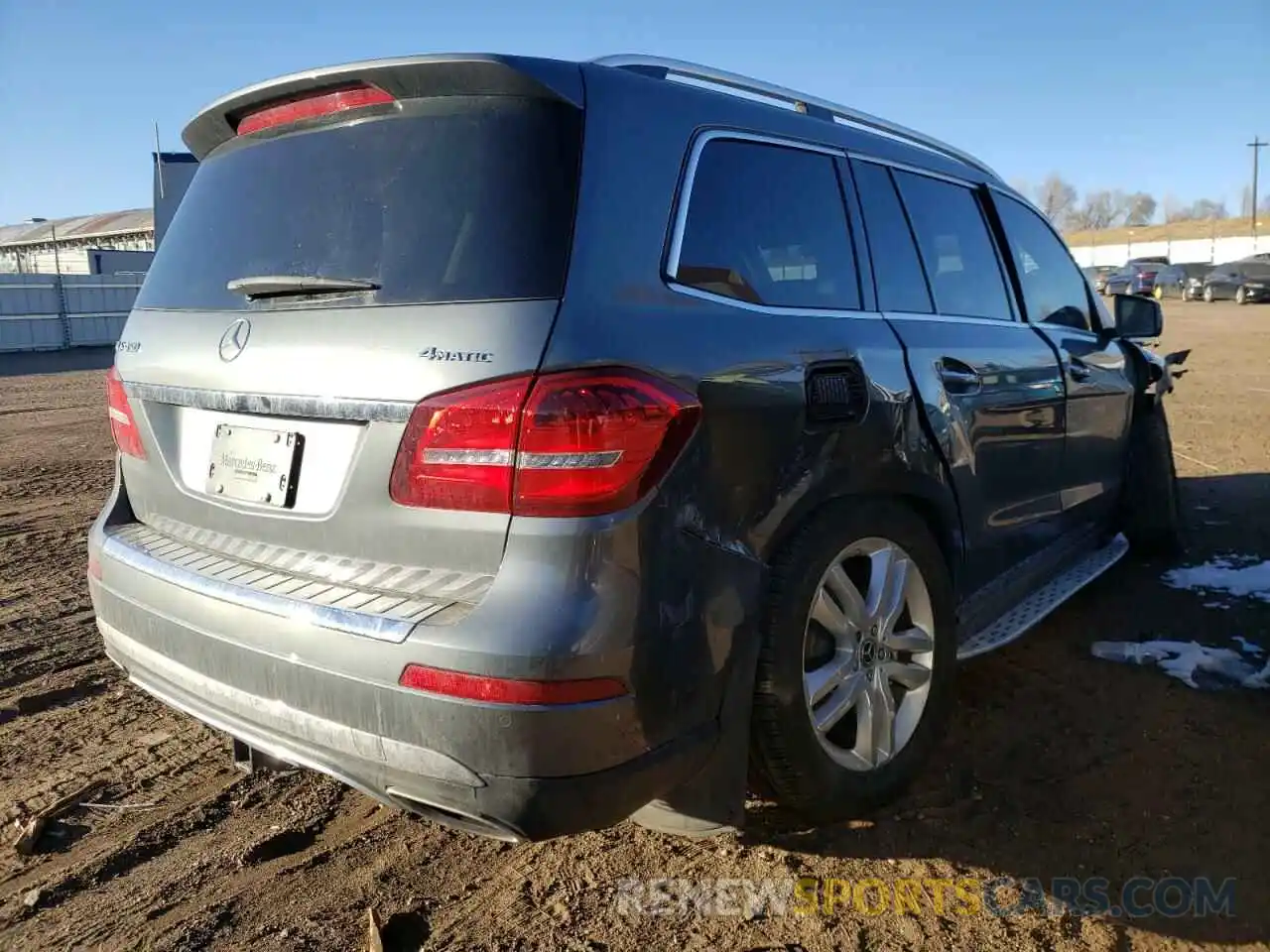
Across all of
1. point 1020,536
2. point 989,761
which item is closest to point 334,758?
point 989,761

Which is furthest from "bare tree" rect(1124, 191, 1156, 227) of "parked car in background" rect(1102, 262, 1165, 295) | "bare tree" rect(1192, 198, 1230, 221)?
"parked car in background" rect(1102, 262, 1165, 295)

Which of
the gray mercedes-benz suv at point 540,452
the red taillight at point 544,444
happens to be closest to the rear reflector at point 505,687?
the gray mercedes-benz suv at point 540,452

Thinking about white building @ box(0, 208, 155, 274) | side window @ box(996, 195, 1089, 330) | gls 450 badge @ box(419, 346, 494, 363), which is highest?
white building @ box(0, 208, 155, 274)

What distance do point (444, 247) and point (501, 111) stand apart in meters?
0.32

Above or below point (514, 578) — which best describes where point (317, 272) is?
above

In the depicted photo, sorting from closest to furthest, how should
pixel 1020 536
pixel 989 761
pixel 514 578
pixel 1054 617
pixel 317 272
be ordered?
pixel 514 578
pixel 317 272
pixel 989 761
pixel 1020 536
pixel 1054 617

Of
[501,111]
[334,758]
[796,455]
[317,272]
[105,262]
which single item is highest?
[105,262]

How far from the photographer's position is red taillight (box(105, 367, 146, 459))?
104 inches

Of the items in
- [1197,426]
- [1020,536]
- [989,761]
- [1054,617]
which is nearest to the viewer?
[989,761]

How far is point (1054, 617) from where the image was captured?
4.34 m

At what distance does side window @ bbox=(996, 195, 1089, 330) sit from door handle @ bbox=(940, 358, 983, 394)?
0.89m

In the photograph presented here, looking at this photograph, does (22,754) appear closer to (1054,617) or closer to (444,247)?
(444,247)

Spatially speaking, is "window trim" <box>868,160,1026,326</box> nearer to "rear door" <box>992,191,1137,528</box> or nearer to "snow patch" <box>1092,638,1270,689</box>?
"rear door" <box>992,191,1137,528</box>

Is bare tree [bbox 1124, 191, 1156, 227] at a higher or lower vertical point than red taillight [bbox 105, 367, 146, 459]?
higher
